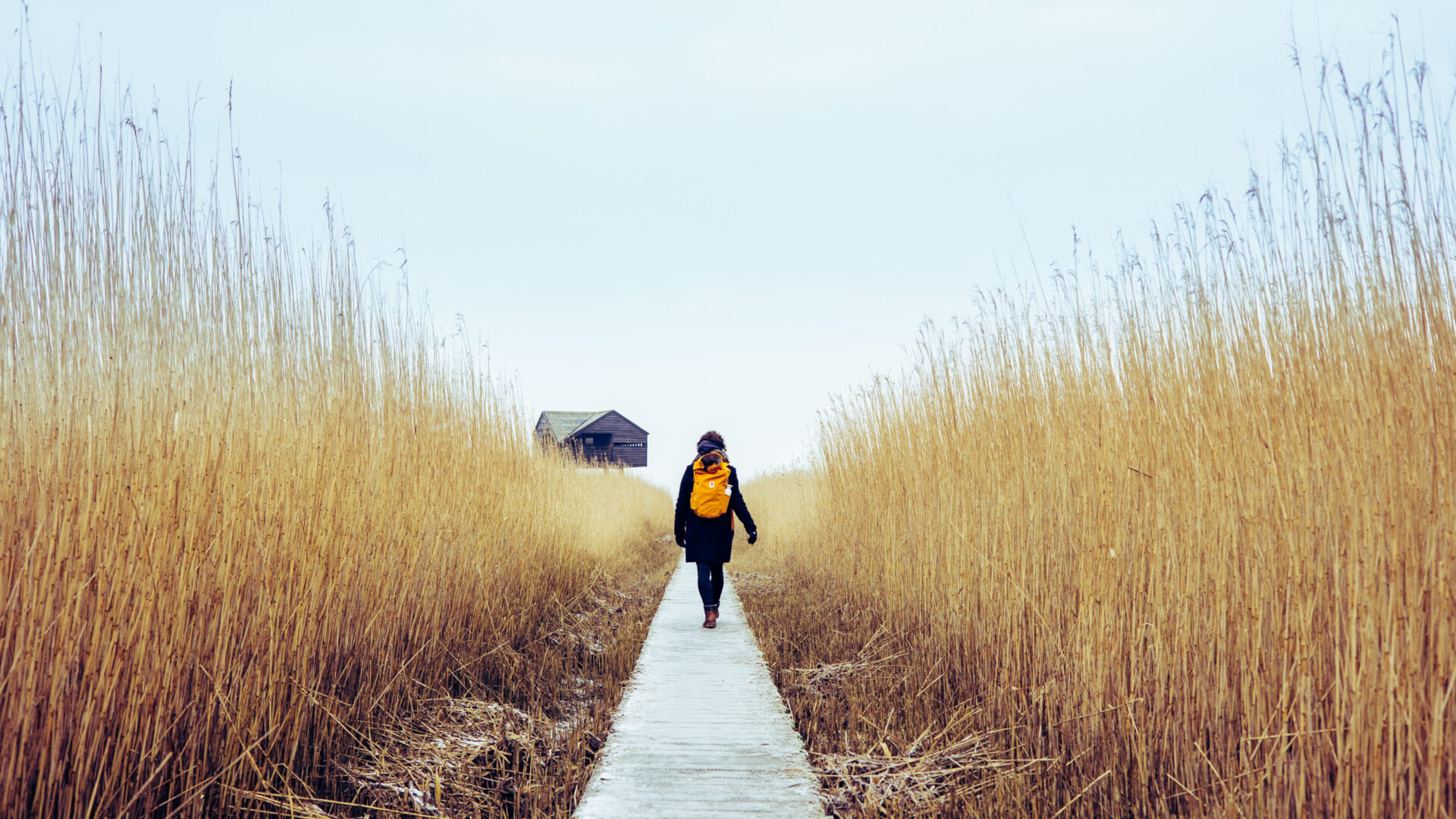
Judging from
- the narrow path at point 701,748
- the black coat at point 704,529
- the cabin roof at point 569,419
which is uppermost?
the cabin roof at point 569,419

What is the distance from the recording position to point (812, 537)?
834 centimetres

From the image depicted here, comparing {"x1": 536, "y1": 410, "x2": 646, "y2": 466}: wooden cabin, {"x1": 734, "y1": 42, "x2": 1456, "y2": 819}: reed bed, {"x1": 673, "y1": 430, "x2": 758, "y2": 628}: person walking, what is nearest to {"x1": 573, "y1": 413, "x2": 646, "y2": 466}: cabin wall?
{"x1": 536, "y1": 410, "x2": 646, "y2": 466}: wooden cabin

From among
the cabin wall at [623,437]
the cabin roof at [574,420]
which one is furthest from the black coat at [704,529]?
the cabin wall at [623,437]

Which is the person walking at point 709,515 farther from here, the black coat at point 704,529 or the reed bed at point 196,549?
the reed bed at point 196,549

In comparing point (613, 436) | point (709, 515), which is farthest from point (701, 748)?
point (613, 436)

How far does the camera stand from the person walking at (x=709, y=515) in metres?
5.96

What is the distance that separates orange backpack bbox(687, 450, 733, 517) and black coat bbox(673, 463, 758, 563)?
0.12 feet

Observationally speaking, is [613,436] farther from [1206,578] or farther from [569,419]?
[1206,578]

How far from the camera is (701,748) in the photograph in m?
3.14

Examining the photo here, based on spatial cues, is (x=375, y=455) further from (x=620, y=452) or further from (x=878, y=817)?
(x=620, y=452)

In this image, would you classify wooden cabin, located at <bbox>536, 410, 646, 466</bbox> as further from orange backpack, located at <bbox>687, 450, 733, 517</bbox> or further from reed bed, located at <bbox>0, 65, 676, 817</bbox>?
reed bed, located at <bbox>0, 65, 676, 817</bbox>

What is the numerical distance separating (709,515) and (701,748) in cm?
289

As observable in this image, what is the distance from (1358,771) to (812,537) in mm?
6662

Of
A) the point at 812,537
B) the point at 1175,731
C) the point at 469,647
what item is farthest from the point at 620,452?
the point at 1175,731
